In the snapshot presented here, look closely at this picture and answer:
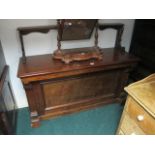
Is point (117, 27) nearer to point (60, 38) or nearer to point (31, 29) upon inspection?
point (60, 38)

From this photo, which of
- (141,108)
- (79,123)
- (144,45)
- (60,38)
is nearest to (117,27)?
(144,45)

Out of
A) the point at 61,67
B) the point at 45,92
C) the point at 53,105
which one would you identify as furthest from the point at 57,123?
the point at 61,67

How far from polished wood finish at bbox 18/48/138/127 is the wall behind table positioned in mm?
106

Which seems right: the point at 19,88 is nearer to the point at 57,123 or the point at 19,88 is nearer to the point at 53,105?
the point at 53,105

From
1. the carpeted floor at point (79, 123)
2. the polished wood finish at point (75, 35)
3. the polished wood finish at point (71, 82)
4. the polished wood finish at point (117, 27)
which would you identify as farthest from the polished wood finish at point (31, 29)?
the carpeted floor at point (79, 123)

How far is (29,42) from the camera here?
159 cm

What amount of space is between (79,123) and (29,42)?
108 centimetres

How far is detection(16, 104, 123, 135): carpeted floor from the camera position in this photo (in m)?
1.69

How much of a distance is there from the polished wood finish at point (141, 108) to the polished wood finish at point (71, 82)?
565 mm

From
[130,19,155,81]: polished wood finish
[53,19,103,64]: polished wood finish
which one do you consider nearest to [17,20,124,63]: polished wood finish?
[53,19,103,64]: polished wood finish

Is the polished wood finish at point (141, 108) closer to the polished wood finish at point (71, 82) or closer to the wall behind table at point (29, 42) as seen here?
the polished wood finish at point (71, 82)

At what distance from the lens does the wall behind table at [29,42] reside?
147 centimetres

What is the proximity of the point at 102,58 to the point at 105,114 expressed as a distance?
0.73 metres
